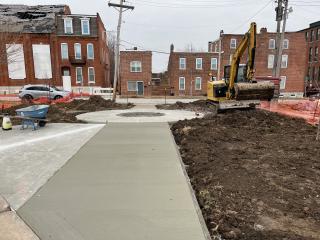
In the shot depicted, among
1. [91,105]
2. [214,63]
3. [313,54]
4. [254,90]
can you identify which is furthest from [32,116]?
[313,54]

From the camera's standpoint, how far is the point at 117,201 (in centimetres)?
452

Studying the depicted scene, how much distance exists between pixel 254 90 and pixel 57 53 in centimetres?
3144

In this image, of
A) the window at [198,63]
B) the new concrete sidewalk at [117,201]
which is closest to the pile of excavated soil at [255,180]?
the new concrete sidewalk at [117,201]

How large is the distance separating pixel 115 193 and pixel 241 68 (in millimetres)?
13266

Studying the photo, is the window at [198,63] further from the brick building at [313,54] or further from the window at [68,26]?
the brick building at [313,54]

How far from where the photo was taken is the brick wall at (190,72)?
4059 centimetres

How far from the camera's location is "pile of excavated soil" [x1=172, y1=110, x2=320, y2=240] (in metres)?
3.81

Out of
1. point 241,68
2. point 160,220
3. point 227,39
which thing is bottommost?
point 160,220

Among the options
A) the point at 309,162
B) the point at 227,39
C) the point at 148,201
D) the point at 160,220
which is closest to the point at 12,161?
the point at 148,201

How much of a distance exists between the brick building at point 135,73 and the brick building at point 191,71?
3.72 m

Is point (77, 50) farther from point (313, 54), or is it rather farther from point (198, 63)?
point (313, 54)

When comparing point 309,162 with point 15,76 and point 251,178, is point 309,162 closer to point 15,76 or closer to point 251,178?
point 251,178

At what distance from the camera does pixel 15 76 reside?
38.5 metres

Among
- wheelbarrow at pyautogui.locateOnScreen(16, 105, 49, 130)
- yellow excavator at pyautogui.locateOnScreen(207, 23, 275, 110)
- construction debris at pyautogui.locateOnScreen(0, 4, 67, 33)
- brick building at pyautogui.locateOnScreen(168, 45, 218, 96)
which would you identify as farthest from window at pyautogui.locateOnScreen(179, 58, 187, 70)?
wheelbarrow at pyautogui.locateOnScreen(16, 105, 49, 130)
